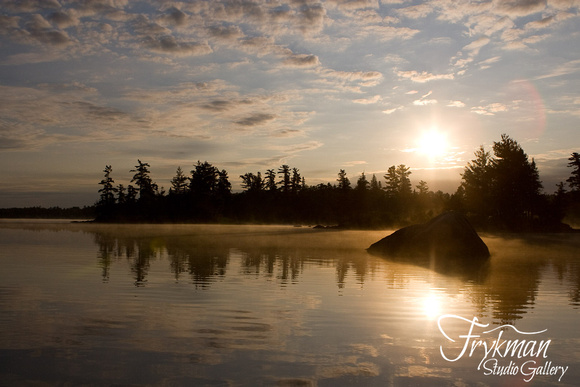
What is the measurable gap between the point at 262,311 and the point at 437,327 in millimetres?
3033

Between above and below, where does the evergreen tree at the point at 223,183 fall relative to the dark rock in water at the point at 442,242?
above

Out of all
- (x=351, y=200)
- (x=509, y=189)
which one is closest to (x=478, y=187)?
(x=509, y=189)

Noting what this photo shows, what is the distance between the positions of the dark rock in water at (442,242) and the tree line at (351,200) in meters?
49.0

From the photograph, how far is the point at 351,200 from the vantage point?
119250mm

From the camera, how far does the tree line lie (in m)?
68.9

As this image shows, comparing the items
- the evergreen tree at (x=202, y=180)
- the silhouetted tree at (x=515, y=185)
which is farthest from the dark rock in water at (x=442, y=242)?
the evergreen tree at (x=202, y=180)

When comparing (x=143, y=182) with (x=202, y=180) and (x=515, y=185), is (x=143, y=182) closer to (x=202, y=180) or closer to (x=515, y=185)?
(x=202, y=180)

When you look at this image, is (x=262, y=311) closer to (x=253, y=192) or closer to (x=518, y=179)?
(x=518, y=179)

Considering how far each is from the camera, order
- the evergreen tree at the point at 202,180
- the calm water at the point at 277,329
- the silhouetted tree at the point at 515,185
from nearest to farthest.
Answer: the calm water at the point at 277,329
the silhouetted tree at the point at 515,185
the evergreen tree at the point at 202,180

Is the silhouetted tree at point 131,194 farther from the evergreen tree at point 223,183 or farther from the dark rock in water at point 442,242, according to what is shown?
the dark rock in water at point 442,242

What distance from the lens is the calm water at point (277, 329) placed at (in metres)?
5.34

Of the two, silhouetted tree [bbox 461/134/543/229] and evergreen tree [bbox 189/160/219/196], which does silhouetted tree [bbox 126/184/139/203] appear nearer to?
evergreen tree [bbox 189/160/219/196]

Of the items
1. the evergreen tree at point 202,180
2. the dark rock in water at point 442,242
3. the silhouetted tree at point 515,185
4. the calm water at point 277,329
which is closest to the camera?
the calm water at point 277,329

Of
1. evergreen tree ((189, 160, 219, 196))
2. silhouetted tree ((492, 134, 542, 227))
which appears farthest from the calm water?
evergreen tree ((189, 160, 219, 196))
